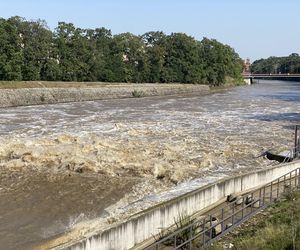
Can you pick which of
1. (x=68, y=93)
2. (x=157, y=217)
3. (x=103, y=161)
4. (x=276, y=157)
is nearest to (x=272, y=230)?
(x=157, y=217)

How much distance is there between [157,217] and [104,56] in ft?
209

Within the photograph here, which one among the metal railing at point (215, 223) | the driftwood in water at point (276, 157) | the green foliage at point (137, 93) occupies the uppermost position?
the metal railing at point (215, 223)

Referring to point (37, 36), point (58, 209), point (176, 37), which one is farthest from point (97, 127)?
point (176, 37)

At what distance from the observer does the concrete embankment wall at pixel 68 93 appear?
46044mm

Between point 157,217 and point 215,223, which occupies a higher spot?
point 157,217

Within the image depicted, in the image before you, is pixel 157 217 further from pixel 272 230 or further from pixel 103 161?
pixel 103 161

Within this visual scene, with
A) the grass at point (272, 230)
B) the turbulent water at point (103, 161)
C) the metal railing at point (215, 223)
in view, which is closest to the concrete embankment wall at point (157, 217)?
the metal railing at point (215, 223)

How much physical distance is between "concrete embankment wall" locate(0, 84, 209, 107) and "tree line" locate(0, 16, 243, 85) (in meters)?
8.30

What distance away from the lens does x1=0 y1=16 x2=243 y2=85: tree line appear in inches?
2292

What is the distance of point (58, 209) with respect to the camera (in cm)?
1302

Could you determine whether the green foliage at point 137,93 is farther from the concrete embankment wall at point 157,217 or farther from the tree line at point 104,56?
the concrete embankment wall at point 157,217

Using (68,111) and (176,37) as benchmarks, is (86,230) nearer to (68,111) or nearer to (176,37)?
(68,111)

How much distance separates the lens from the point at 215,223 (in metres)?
10.1

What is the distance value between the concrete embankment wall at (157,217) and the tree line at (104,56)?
47241 millimetres
